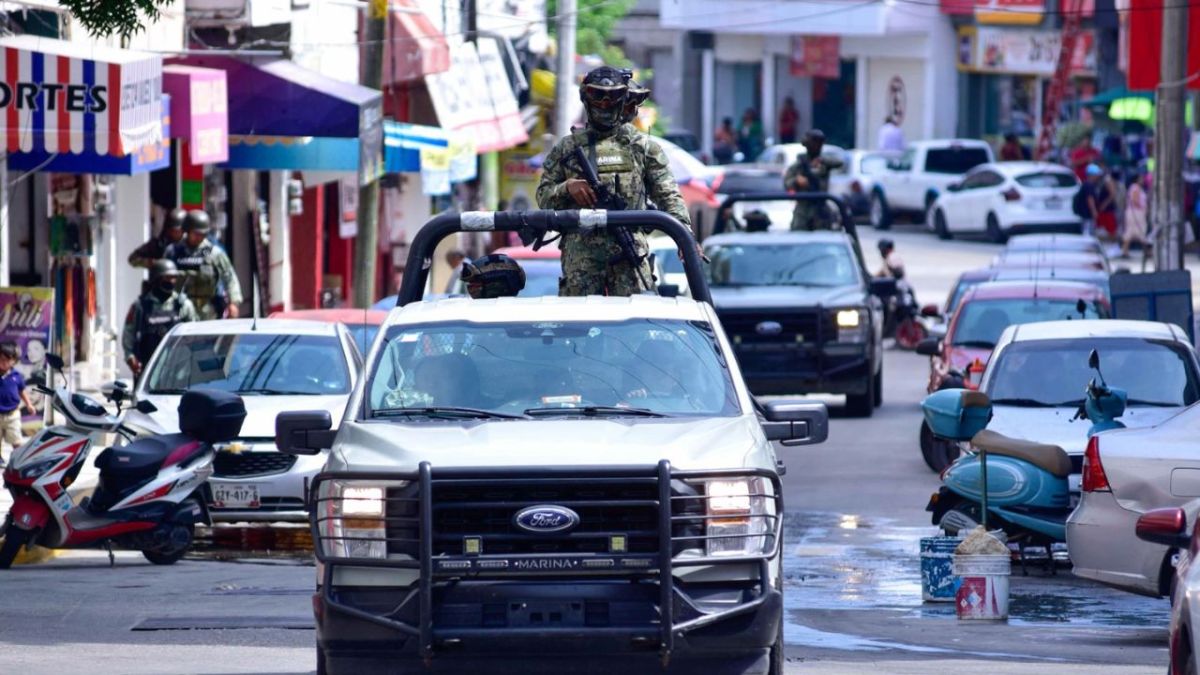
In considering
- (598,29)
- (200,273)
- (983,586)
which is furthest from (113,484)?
(598,29)

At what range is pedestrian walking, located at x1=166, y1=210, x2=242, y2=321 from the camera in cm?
1892

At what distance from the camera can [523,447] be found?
316 inches

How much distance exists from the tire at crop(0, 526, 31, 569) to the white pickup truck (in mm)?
38077

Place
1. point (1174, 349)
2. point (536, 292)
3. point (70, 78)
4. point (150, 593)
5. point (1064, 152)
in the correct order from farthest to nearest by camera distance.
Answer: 1. point (1064, 152)
2. point (536, 292)
3. point (70, 78)
4. point (1174, 349)
5. point (150, 593)

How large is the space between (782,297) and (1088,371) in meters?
7.31

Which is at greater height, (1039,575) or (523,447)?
(523,447)

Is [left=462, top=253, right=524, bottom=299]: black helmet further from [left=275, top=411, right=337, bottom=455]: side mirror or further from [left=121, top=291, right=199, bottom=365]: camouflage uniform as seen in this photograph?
[left=121, top=291, right=199, bottom=365]: camouflage uniform

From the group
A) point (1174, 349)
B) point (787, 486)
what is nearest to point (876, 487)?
point (787, 486)

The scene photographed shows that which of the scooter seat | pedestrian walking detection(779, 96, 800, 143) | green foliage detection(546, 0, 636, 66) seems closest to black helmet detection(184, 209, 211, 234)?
the scooter seat

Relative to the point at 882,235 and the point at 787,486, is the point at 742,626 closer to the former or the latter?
the point at 787,486

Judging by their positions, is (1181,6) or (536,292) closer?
(536,292)

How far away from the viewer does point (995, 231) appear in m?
47.7

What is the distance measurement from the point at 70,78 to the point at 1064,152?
41214 mm

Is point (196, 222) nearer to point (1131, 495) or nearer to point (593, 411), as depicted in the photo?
point (1131, 495)
